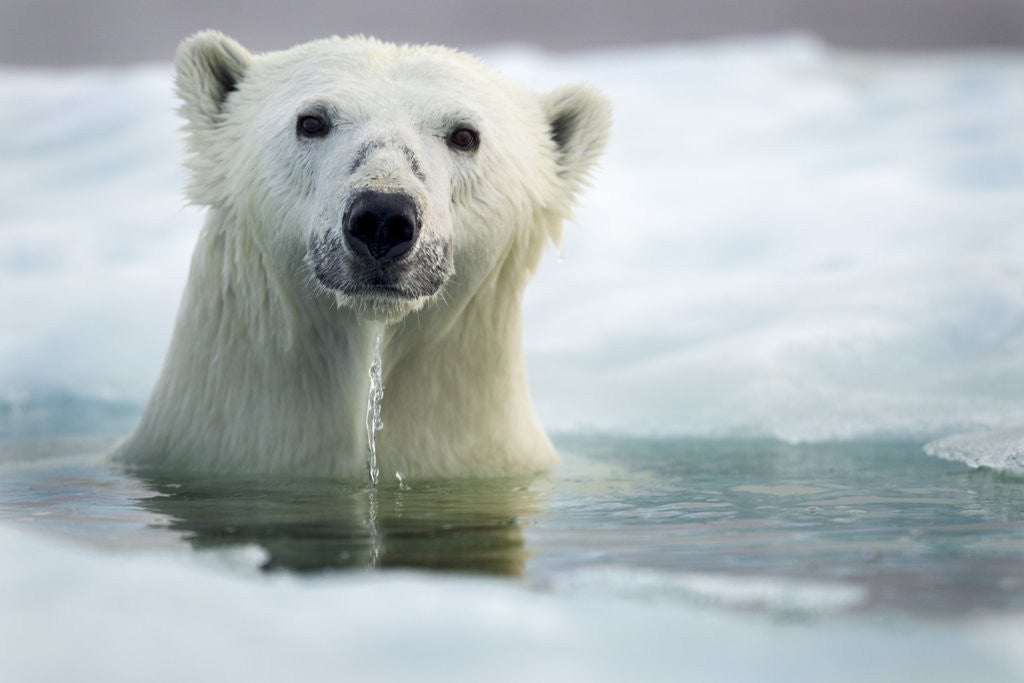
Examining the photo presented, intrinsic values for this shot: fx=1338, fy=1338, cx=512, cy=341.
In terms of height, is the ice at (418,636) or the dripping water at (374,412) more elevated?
the dripping water at (374,412)

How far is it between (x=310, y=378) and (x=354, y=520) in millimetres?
833

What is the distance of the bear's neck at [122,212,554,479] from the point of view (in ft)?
12.9

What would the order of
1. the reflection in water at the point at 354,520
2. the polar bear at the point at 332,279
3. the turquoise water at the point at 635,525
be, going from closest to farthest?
1. the turquoise water at the point at 635,525
2. the reflection in water at the point at 354,520
3. the polar bear at the point at 332,279

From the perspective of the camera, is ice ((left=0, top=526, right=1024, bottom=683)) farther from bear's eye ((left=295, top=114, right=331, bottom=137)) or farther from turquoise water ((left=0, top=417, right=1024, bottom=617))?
bear's eye ((left=295, top=114, right=331, bottom=137))

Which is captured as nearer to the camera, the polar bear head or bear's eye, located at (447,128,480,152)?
the polar bear head

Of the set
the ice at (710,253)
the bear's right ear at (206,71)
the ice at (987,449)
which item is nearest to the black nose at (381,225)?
the bear's right ear at (206,71)

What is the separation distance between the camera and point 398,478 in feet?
13.1

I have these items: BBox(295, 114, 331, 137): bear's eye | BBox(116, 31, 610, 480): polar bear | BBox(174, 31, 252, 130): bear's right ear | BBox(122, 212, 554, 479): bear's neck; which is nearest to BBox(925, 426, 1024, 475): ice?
BBox(116, 31, 610, 480): polar bear

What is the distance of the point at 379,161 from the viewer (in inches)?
135

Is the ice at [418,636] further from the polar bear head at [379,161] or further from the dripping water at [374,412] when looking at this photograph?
the dripping water at [374,412]

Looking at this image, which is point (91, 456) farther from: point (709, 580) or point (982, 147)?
point (982, 147)

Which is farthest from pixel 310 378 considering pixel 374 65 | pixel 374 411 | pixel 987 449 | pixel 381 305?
pixel 987 449

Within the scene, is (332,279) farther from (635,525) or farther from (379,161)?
(635,525)

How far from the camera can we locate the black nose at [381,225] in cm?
329
